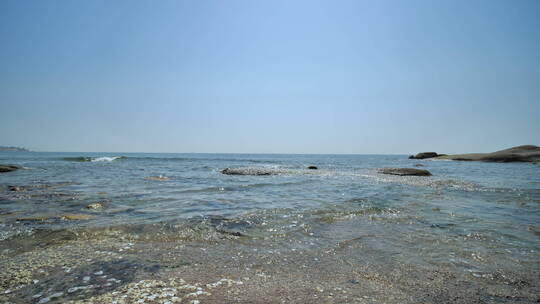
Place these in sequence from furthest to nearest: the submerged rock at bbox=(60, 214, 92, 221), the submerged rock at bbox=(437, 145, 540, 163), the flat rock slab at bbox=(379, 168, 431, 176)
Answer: the submerged rock at bbox=(437, 145, 540, 163) → the flat rock slab at bbox=(379, 168, 431, 176) → the submerged rock at bbox=(60, 214, 92, 221)

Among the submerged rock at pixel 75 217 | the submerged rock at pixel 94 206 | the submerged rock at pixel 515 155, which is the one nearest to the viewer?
the submerged rock at pixel 75 217

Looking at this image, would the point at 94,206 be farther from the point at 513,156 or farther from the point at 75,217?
the point at 513,156

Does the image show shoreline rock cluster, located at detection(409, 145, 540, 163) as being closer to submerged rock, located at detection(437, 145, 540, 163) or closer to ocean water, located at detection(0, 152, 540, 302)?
submerged rock, located at detection(437, 145, 540, 163)

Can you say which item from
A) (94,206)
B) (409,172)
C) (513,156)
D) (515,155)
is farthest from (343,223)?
(515,155)

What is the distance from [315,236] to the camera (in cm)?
618

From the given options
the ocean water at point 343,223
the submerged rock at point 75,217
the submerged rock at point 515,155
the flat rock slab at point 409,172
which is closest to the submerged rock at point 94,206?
the ocean water at point 343,223

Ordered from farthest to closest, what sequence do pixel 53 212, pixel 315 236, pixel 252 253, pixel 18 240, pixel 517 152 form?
pixel 517 152, pixel 53 212, pixel 315 236, pixel 18 240, pixel 252 253

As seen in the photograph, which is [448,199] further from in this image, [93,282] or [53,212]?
[53,212]

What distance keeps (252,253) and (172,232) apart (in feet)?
7.99

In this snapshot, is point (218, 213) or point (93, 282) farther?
point (218, 213)

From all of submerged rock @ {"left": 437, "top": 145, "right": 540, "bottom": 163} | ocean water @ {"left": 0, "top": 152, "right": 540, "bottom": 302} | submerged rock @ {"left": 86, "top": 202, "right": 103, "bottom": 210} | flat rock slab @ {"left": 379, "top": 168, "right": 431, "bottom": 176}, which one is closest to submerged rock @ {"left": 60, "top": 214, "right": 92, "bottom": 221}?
ocean water @ {"left": 0, "top": 152, "right": 540, "bottom": 302}

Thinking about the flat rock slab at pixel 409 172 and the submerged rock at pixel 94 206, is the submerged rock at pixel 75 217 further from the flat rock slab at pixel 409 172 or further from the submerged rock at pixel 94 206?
the flat rock slab at pixel 409 172

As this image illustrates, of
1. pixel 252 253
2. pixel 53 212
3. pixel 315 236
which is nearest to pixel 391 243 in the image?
pixel 315 236

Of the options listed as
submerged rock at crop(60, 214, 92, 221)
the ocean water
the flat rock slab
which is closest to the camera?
the ocean water
